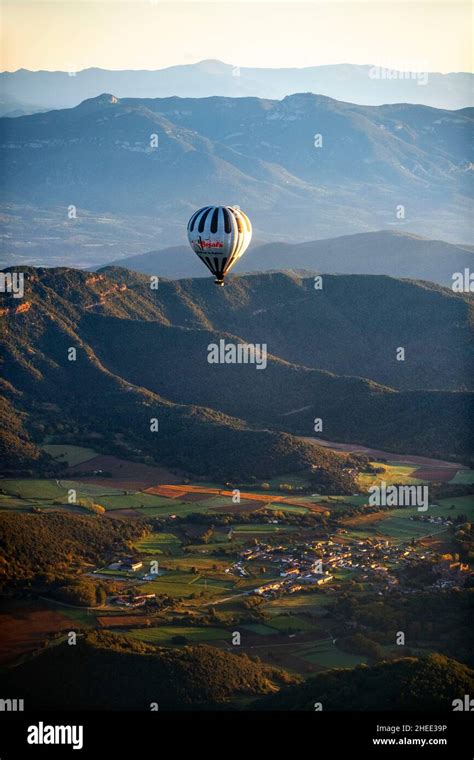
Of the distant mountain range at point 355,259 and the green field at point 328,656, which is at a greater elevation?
the distant mountain range at point 355,259

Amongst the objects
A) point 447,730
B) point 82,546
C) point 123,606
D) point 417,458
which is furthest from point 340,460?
point 447,730

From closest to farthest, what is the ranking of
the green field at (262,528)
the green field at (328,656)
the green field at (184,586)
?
Answer: the green field at (328,656) < the green field at (184,586) < the green field at (262,528)

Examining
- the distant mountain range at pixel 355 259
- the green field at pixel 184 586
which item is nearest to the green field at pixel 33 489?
the green field at pixel 184 586

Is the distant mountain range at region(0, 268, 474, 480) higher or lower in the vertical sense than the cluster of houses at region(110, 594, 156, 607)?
higher

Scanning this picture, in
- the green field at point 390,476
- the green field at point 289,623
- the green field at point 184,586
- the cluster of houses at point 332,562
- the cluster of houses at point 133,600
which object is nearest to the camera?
the green field at point 289,623

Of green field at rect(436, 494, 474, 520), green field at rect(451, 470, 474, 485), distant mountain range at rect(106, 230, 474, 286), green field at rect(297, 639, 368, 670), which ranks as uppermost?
distant mountain range at rect(106, 230, 474, 286)

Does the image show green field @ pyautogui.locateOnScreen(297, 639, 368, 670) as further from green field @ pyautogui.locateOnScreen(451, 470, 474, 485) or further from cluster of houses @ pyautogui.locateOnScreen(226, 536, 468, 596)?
green field @ pyautogui.locateOnScreen(451, 470, 474, 485)

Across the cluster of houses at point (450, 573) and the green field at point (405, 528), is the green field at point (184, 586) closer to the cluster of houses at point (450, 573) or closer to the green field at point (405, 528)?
the cluster of houses at point (450, 573)

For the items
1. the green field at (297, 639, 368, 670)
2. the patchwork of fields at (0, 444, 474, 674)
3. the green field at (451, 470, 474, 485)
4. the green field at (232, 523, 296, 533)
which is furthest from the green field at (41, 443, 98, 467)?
the green field at (297, 639, 368, 670)
